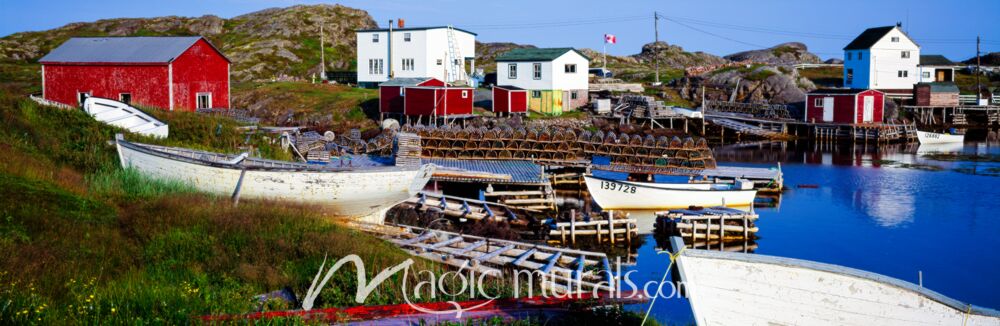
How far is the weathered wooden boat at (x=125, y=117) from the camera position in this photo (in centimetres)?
3044

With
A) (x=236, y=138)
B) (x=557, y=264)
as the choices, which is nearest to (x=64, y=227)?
(x=557, y=264)

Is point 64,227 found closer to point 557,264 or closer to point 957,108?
point 557,264

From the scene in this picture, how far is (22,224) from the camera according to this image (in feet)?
49.8

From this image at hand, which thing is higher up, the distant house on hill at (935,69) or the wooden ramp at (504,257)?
the distant house on hill at (935,69)

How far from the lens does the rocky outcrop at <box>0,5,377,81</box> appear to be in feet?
290

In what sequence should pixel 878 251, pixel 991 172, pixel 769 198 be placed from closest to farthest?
1. pixel 878 251
2. pixel 769 198
3. pixel 991 172

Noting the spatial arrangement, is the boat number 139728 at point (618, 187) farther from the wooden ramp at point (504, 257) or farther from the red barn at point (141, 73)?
the red barn at point (141, 73)

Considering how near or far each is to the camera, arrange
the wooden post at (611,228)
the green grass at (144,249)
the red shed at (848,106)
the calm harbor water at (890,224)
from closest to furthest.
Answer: the green grass at (144,249), the calm harbor water at (890,224), the wooden post at (611,228), the red shed at (848,106)

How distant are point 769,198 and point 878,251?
10.2 meters

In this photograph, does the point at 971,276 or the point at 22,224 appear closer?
the point at 22,224

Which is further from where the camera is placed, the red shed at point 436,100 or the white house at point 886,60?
the white house at point 886,60

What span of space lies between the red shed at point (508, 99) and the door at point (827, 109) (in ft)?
74.4
